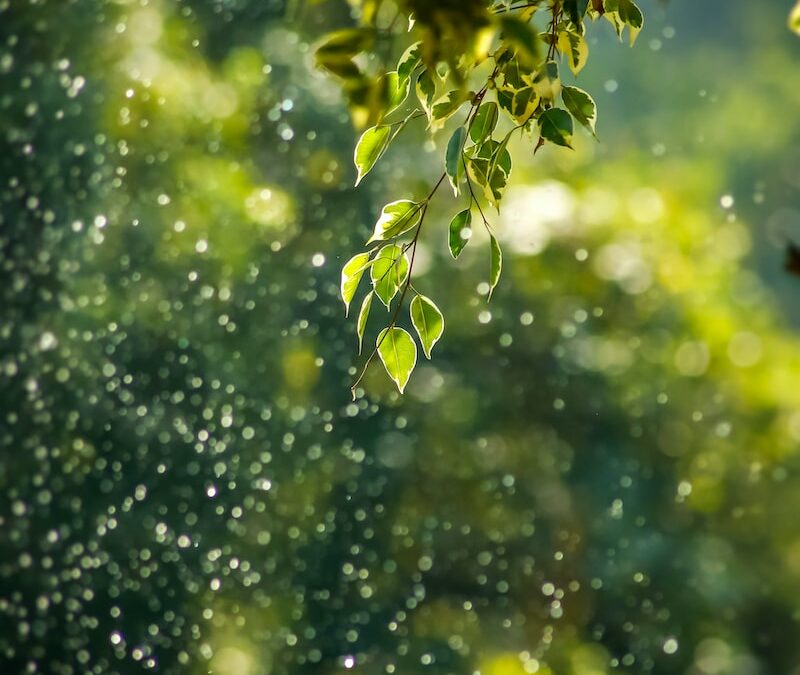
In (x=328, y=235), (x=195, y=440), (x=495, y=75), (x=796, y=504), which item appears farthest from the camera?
(x=796, y=504)

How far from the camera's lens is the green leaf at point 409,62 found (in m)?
0.49

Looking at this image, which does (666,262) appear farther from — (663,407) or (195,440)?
(195,440)

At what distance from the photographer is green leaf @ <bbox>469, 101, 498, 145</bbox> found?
1.71ft

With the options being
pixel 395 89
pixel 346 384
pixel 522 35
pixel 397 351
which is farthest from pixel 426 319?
pixel 346 384

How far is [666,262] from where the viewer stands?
7.16 feet

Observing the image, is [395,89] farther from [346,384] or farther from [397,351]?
[346,384]

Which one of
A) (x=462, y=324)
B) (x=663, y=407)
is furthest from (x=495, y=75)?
(x=663, y=407)

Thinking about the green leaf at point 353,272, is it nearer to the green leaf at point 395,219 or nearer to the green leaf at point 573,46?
the green leaf at point 395,219

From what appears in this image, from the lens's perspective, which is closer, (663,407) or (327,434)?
(327,434)

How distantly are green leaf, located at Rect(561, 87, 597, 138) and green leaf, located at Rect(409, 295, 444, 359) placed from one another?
0.43ft

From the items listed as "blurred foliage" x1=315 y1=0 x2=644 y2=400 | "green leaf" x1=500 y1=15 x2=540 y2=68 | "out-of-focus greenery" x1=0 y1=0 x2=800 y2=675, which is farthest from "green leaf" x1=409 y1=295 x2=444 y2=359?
"out-of-focus greenery" x1=0 y1=0 x2=800 y2=675

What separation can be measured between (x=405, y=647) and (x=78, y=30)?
1.44 m

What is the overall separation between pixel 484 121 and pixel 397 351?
14 cm

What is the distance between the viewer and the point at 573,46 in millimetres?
529
